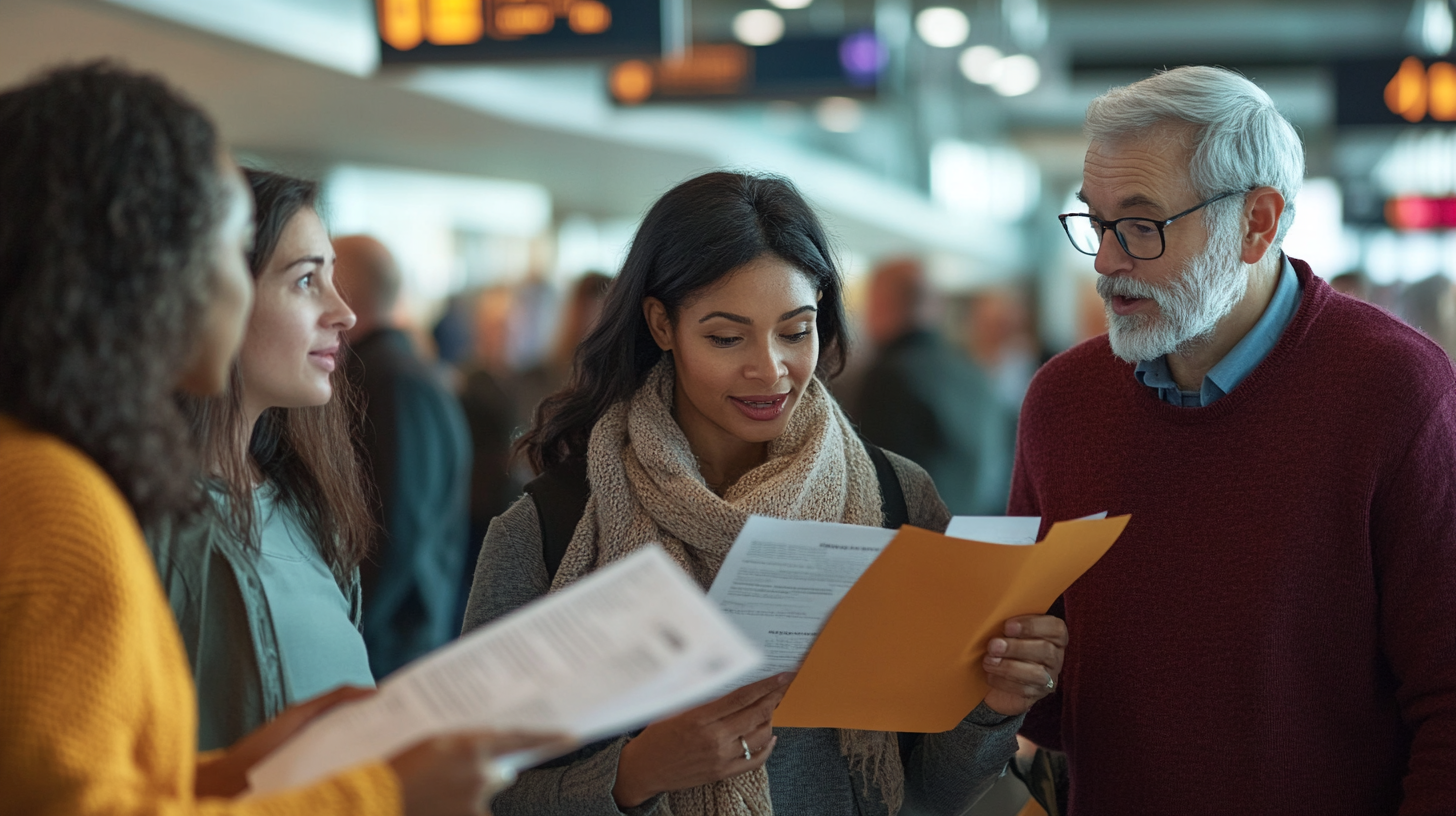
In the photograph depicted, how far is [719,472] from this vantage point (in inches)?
86.9

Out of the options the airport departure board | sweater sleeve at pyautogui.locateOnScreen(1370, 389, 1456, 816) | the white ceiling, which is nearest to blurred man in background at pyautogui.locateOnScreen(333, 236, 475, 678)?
the white ceiling

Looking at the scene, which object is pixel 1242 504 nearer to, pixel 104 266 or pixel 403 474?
pixel 104 266

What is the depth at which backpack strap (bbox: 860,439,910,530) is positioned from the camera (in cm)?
211

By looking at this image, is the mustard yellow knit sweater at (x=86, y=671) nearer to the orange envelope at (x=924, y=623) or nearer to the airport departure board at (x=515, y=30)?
the orange envelope at (x=924, y=623)

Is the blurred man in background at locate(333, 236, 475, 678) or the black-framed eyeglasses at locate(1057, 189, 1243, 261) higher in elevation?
the black-framed eyeglasses at locate(1057, 189, 1243, 261)

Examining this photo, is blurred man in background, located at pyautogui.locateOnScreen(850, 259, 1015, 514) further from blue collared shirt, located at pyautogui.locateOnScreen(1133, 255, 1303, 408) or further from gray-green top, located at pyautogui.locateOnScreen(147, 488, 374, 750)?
gray-green top, located at pyautogui.locateOnScreen(147, 488, 374, 750)

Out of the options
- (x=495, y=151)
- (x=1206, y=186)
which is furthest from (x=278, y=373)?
(x=495, y=151)

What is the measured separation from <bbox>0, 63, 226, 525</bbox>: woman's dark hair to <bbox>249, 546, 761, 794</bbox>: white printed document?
0.28 meters

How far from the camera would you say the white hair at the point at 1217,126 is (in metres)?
1.90

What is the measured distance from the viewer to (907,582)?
1611mm

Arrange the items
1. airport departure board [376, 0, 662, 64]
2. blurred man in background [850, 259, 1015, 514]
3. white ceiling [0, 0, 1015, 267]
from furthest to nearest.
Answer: white ceiling [0, 0, 1015, 267] < blurred man in background [850, 259, 1015, 514] < airport departure board [376, 0, 662, 64]

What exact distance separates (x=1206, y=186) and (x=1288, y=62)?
45.6 ft

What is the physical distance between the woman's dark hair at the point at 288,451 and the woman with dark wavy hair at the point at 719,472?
262 mm

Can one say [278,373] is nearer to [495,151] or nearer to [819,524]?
[819,524]
